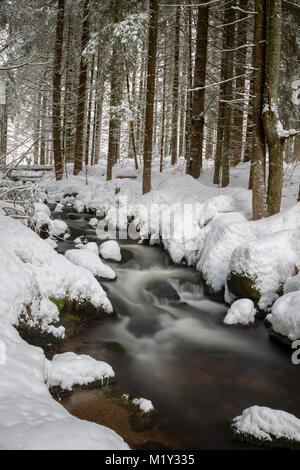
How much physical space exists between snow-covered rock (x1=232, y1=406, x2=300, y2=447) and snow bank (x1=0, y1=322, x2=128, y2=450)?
1635mm

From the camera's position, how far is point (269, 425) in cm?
311

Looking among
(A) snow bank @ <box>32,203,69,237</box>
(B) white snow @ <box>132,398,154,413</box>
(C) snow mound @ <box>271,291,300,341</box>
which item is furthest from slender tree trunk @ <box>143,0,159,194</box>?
(B) white snow @ <box>132,398,154,413</box>

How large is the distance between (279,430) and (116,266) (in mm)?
5905

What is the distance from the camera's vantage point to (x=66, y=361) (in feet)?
12.2

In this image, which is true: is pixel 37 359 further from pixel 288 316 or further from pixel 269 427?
pixel 288 316

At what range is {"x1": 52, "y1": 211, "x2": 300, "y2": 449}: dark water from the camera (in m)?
3.64

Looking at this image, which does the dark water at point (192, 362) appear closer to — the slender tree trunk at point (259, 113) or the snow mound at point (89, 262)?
the snow mound at point (89, 262)

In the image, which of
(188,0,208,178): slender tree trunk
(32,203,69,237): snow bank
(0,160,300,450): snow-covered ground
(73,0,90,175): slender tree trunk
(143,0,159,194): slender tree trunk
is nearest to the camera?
(0,160,300,450): snow-covered ground

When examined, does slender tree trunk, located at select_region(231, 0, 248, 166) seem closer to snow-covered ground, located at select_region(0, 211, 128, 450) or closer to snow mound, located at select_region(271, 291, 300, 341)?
snow mound, located at select_region(271, 291, 300, 341)

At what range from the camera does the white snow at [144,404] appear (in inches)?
138

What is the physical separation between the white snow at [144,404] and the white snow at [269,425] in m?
0.96

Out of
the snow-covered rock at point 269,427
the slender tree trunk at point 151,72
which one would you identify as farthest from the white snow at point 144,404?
the slender tree trunk at point 151,72

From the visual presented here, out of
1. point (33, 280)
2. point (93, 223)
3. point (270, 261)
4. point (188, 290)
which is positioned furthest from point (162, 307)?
point (93, 223)

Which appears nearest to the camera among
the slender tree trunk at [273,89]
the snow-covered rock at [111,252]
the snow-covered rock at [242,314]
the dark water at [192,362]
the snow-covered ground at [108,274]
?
the snow-covered ground at [108,274]
